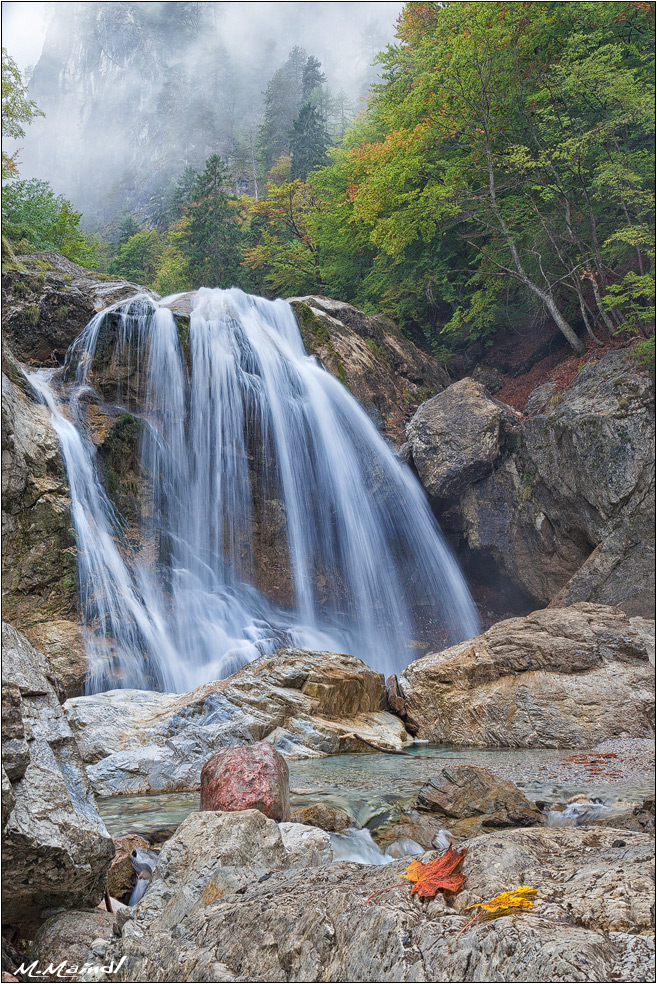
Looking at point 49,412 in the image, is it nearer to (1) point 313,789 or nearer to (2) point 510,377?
(1) point 313,789

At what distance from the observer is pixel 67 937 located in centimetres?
214

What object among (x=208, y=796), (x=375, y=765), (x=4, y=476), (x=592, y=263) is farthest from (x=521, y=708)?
(x=592, y=263)

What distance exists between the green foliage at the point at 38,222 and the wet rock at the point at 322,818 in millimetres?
16532

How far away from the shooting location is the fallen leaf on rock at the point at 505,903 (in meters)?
1.32

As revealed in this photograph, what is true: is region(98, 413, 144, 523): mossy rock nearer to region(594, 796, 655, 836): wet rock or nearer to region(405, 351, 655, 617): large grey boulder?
region(405, 351, 655, 617): large grey boulder

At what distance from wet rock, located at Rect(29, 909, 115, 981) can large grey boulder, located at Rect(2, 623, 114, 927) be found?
0.34ft

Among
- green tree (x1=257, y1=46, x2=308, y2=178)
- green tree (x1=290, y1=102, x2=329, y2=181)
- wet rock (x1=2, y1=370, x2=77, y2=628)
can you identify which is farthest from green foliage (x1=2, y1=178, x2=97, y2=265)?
green tree (x1=257, y1=46, x2=308, y2=178)

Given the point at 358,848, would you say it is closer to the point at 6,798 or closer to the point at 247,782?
the point at 247,782

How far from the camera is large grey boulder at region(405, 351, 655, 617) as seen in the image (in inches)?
395

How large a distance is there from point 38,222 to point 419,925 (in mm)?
21283

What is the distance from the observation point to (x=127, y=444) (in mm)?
11391

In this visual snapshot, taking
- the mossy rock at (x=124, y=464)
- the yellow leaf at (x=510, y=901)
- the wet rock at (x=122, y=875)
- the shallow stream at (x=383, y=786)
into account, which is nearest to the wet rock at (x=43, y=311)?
the mossy rock at (x=124, y=464)

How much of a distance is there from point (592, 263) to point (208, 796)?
48.5 ft

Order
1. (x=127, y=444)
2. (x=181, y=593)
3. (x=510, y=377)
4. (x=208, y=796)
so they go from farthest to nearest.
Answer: (x=510, y=377), (x=127, y=444), (x=181, y=593), (x=208, y=796)
